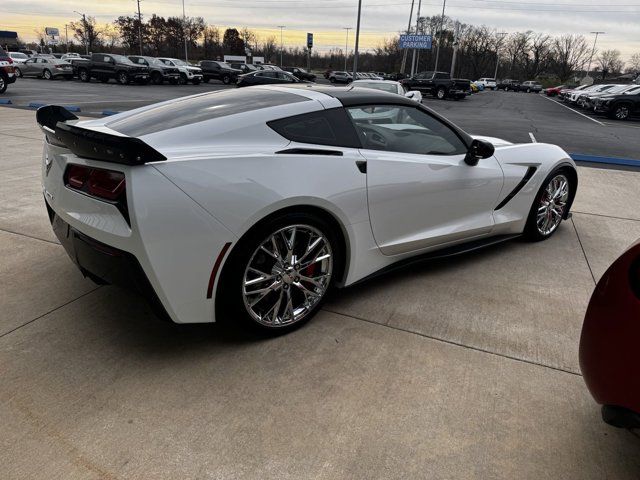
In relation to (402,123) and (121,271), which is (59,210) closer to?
(121,271)

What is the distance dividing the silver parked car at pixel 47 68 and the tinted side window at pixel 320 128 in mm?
34791

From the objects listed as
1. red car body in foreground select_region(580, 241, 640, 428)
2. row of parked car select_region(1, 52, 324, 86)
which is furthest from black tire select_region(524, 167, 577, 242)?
row of parked car select_region(1, 52, 324, 86)

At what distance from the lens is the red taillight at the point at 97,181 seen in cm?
223

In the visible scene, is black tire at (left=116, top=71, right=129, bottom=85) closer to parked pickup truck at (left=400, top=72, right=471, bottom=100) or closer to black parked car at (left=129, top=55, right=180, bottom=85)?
black parked car at (left=129, top=55, right=180, bottom=85)

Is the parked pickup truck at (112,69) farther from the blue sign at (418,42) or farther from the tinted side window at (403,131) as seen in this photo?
the tinted side window at (403,131)

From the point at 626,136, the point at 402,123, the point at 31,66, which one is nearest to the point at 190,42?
the point at 31,66

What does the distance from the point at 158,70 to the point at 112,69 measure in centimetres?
270

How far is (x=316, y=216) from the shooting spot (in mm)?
2752

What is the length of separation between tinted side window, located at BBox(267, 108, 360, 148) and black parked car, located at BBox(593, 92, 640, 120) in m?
23.1

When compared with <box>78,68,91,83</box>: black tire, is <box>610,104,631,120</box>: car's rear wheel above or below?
above

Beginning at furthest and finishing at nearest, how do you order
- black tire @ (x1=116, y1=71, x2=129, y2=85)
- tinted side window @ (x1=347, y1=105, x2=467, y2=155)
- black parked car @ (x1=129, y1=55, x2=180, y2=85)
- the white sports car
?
black parked car @ (x1=129, y1=55, x2=180, y2=85), black tire @ (x1=116, y1=71, x2=129, y2=85), tinted side window @ (x1=347, y1=105, x2=467, y2=155), the white sports car

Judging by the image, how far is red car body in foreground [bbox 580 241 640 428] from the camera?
163cm

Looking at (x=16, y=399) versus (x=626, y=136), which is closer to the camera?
(x=16, y=399)

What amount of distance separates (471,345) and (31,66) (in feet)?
123
